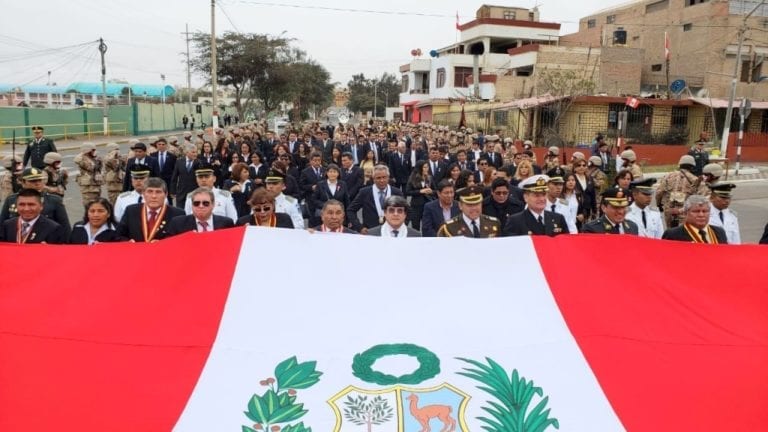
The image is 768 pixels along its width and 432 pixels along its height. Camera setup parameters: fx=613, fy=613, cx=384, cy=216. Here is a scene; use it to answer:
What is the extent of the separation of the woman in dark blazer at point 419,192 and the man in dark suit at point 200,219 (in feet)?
12.3

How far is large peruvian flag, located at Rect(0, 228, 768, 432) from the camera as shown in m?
2.91

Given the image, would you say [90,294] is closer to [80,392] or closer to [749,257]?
[80,392]

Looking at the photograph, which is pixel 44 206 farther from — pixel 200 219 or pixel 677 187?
pixel 677 187

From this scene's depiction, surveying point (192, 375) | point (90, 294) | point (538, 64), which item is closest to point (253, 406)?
point (192, 375)

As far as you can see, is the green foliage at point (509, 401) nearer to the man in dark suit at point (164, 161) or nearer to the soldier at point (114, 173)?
the soldier at point (114, 173)

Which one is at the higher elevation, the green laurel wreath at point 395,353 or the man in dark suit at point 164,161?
the man in dark suit at point 164,161

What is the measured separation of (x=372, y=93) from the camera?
317 feet

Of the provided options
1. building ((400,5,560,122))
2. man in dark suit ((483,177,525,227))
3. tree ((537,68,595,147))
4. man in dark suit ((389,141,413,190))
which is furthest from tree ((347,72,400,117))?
man in dark suit ((483,177,525,227))

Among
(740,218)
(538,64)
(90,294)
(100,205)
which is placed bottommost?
(740,218)

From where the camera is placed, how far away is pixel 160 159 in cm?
1066

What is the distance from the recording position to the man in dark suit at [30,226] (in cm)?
481

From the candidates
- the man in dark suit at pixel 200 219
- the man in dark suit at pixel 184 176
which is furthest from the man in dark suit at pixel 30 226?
the man in dark suit at pixel 184 176

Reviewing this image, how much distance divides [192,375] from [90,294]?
108 centimetres

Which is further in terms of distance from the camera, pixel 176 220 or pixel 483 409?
pixel 176 220
